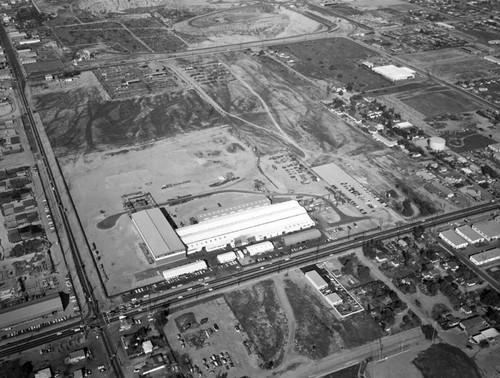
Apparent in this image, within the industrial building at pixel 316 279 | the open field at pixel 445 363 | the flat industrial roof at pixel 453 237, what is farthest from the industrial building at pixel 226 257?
the flat industrial roof at pixel 453 237

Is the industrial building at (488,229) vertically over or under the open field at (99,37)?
under

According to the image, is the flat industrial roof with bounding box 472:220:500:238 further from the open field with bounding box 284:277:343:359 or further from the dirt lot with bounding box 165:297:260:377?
the dirt lot with bounding box 165:297:260:377

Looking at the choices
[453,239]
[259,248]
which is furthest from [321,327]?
[453,239]

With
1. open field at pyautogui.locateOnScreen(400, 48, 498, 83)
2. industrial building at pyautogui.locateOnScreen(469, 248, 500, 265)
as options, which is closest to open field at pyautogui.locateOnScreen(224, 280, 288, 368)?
industrial building at pyautogui.locateOnScreen(469, 248, 500, 265)

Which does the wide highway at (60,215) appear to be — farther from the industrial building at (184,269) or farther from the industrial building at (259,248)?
the industrial building at (259,248)

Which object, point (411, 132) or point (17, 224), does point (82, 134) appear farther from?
point (411, 132)

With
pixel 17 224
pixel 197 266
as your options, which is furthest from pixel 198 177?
pixel 17 224
